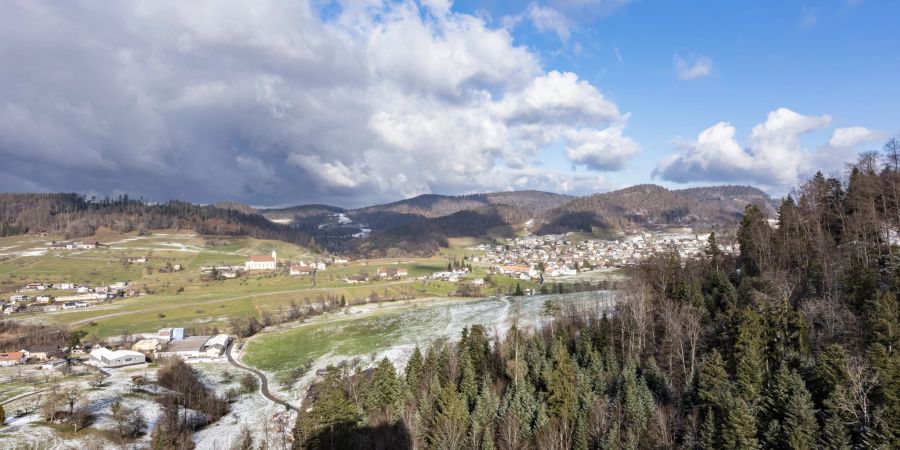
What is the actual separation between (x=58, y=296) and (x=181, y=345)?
93.9m

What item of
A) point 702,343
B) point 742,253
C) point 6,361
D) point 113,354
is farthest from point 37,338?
point 742,253

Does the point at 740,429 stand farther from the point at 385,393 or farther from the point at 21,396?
the point at 21,396

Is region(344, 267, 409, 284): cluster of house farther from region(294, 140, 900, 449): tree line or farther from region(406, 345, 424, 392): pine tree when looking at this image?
region(406, 345, 424, 392): pine tree

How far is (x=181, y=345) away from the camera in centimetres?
9825

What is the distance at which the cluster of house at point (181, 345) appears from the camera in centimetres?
9444

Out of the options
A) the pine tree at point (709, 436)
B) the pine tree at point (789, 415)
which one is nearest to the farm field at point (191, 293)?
the pine tree at point (709, 436)

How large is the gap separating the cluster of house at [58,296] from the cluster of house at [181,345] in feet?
188

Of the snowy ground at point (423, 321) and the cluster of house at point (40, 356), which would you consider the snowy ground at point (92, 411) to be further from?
the snowy ground at point (423, 321)

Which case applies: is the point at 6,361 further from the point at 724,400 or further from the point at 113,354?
the point at 724,400

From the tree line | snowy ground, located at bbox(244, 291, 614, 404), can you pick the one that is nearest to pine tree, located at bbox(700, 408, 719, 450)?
the tree line

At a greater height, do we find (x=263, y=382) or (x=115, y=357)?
(x=115, y=357)

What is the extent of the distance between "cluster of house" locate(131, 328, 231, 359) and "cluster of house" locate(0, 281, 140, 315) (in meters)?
57.4

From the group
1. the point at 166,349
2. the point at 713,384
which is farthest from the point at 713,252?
the point at 166,349

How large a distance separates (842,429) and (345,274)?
7016 inches
